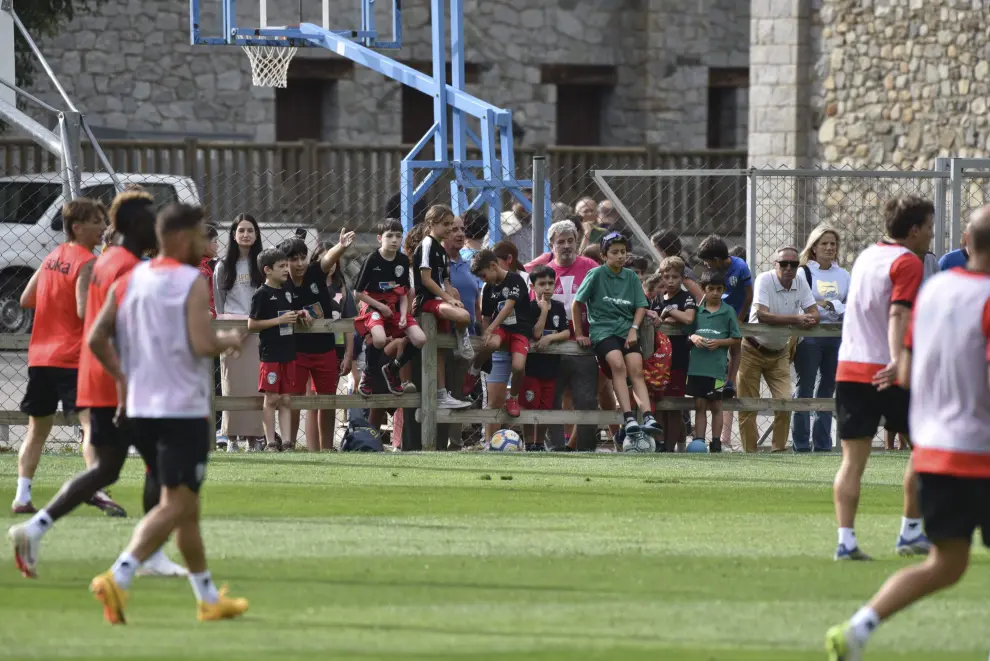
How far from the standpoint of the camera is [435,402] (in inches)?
594

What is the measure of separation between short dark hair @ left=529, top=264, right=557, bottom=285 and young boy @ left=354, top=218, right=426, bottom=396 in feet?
3.15

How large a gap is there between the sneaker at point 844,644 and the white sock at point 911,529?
3.04 m

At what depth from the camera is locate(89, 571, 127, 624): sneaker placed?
724 centimetres

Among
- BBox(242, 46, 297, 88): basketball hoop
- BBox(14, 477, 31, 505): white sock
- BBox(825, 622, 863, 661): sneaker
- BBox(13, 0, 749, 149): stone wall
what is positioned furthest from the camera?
BBox(13, 0, 749, 149): stone wall

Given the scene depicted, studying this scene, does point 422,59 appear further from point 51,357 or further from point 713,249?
point 51,357

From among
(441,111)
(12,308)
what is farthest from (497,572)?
(12,308)

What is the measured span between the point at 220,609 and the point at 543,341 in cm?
783

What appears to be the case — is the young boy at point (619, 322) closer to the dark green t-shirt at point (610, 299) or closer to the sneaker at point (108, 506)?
the dark green t-shirt at point (610, 299)

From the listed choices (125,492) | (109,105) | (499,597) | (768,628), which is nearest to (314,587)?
(499,597)

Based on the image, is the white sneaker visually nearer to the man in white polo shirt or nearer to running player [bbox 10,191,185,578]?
running player [bbox 10,191,185,578]

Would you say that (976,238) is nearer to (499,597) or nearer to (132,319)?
(499,597)

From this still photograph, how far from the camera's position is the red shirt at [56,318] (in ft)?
34.0

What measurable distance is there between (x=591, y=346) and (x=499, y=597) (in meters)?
7.10

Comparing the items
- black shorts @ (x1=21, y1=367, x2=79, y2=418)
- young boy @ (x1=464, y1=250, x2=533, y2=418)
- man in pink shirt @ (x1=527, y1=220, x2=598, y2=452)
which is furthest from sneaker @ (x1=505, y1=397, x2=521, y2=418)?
black shorts @ (x1=21, y1=367, x2=79, y2=418)
